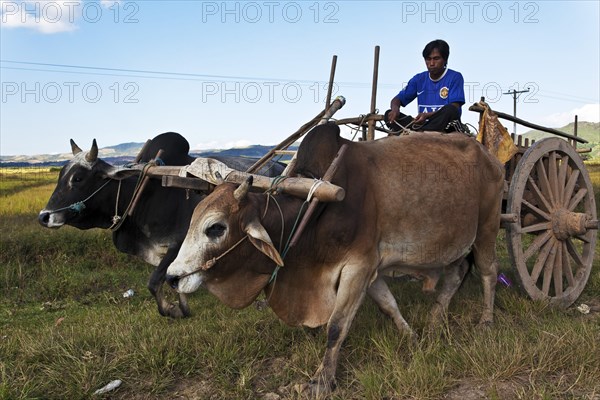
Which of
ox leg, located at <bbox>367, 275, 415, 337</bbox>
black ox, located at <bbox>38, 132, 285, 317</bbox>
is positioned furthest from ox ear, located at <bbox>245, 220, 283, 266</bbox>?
black ox, located at <bbox>38, 132, 285, 317</bbox>

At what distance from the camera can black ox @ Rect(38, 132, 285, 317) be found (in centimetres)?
483

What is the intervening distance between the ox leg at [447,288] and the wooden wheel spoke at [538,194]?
2.90ft

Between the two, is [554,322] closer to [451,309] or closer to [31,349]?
[451,309]

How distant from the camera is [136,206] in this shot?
204 inches

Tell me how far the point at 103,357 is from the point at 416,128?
301 centimetres

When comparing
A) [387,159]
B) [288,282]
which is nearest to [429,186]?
[387,159]

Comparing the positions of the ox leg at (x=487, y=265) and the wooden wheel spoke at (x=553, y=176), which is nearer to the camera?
the ox leg at (x=487, y=265)

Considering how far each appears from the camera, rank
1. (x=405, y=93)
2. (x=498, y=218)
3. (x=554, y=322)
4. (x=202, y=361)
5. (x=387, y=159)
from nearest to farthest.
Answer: (x=202, y=361) < (x=387, y=159) < (x=554, y=322) < (x=498, y=218) < (x=405, y=93)

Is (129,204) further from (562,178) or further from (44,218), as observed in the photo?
(562,178)

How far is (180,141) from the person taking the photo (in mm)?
5547

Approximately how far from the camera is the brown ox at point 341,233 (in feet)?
9.87

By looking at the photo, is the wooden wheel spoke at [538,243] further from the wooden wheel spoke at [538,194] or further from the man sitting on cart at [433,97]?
the man sitting on cart at [433,97]

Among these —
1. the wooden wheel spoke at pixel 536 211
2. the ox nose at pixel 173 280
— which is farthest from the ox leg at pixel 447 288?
the ox nose at pixel 173 280

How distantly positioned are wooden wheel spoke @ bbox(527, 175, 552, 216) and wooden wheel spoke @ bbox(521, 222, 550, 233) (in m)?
0.16
